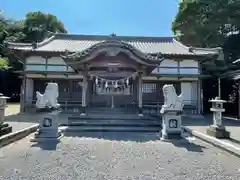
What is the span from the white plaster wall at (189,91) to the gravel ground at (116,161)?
964 centimetres

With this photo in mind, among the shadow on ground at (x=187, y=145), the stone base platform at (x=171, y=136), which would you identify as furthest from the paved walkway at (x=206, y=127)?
the stone base platform at (x=171, y=136)

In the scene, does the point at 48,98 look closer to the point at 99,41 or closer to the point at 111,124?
the point at 111,124

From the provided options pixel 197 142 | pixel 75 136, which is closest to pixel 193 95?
pixel 197 142

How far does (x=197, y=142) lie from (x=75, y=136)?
419 centimetres

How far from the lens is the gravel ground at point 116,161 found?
455 centimetres

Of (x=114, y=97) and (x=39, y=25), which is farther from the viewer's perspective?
(x=39, y=25)

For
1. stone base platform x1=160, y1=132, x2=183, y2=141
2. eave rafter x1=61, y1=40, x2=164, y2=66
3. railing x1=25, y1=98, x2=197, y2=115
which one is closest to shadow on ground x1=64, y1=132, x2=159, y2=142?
stone base platform x1=160, y1=132, x2=183, y2=141

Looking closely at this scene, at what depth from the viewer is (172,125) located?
8539 mm

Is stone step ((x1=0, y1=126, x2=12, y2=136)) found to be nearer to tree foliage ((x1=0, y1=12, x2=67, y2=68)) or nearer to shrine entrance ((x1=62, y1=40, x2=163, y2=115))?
shrine entrance ((x1=62, y1=40, x2=163, y2=115))

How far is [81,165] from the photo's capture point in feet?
17.0

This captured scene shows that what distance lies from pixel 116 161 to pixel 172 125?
353 cm

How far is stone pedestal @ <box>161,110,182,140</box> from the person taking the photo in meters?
8.45

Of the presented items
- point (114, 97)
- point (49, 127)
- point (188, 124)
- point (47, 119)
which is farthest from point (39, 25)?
point (49, 127)

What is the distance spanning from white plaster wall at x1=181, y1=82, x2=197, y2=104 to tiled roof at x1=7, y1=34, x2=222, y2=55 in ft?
7.09
